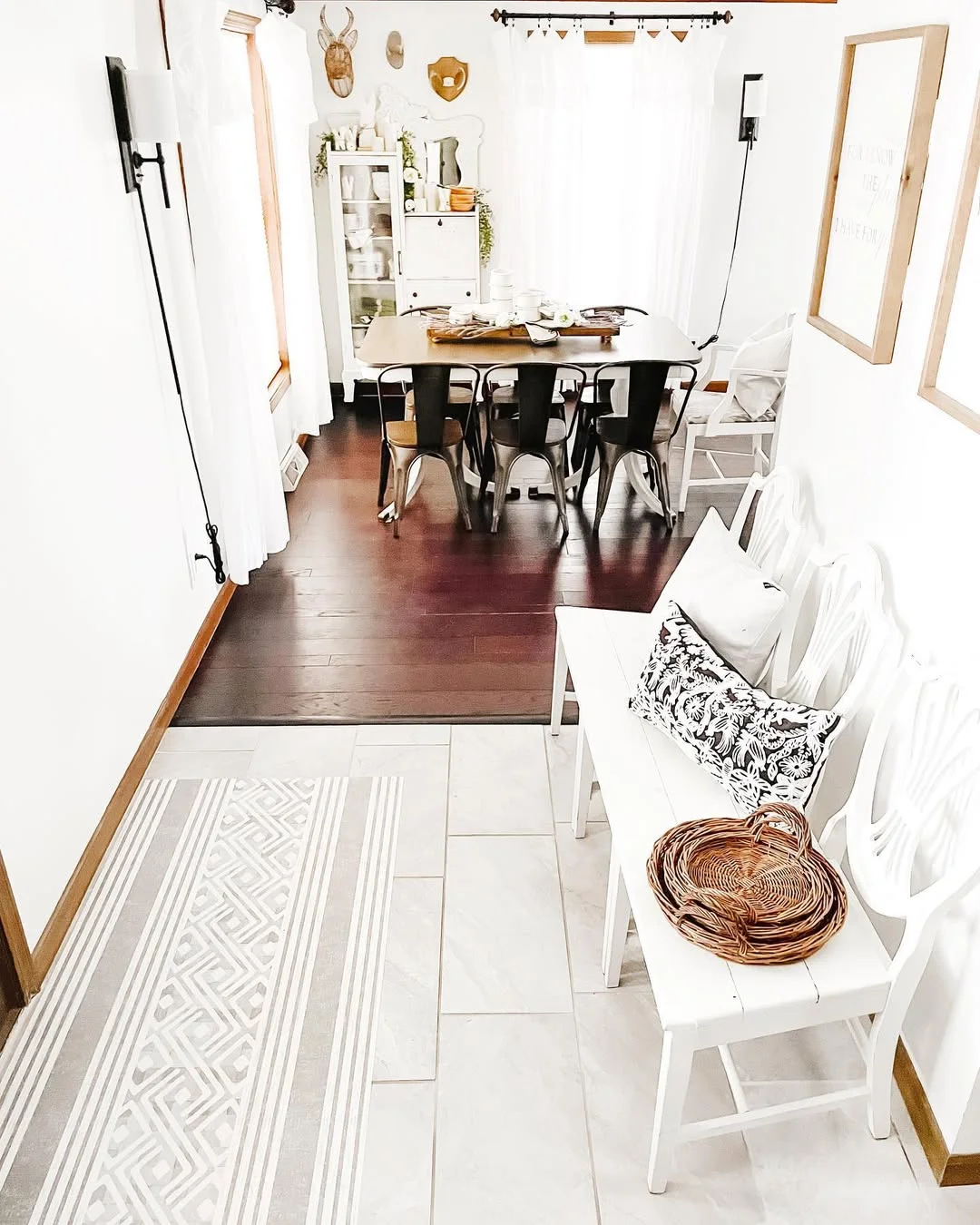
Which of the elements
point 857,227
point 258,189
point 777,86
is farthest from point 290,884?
point 777,86

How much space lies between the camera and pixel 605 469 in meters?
4.45

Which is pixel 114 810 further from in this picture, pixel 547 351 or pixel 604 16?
pixel 604 16

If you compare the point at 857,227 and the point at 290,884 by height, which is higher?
the point at 857,227

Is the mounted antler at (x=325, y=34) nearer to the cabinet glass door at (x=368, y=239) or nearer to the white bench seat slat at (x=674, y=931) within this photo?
the cabinet glass door at (x=368, y=239)

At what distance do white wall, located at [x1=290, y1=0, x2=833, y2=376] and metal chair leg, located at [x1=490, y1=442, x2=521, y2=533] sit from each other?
2.09m

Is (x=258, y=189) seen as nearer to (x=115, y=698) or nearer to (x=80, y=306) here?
(x=80, y=306)

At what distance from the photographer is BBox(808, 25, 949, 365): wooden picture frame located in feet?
5.87

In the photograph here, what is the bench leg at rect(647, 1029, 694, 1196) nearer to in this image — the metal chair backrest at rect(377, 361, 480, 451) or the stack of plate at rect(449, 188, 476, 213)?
the metal chair backrest at rect(377, 361, 480, 451)

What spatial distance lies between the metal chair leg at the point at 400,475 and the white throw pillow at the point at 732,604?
2.22 m

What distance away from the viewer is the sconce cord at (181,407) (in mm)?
2871

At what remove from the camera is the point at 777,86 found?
557 cm

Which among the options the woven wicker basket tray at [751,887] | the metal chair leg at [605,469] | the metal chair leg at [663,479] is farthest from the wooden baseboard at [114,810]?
the metal chair leg at [663,479]

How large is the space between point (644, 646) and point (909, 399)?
92cm

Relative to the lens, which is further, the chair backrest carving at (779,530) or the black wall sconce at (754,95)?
the black wall sconce at (754,95)
